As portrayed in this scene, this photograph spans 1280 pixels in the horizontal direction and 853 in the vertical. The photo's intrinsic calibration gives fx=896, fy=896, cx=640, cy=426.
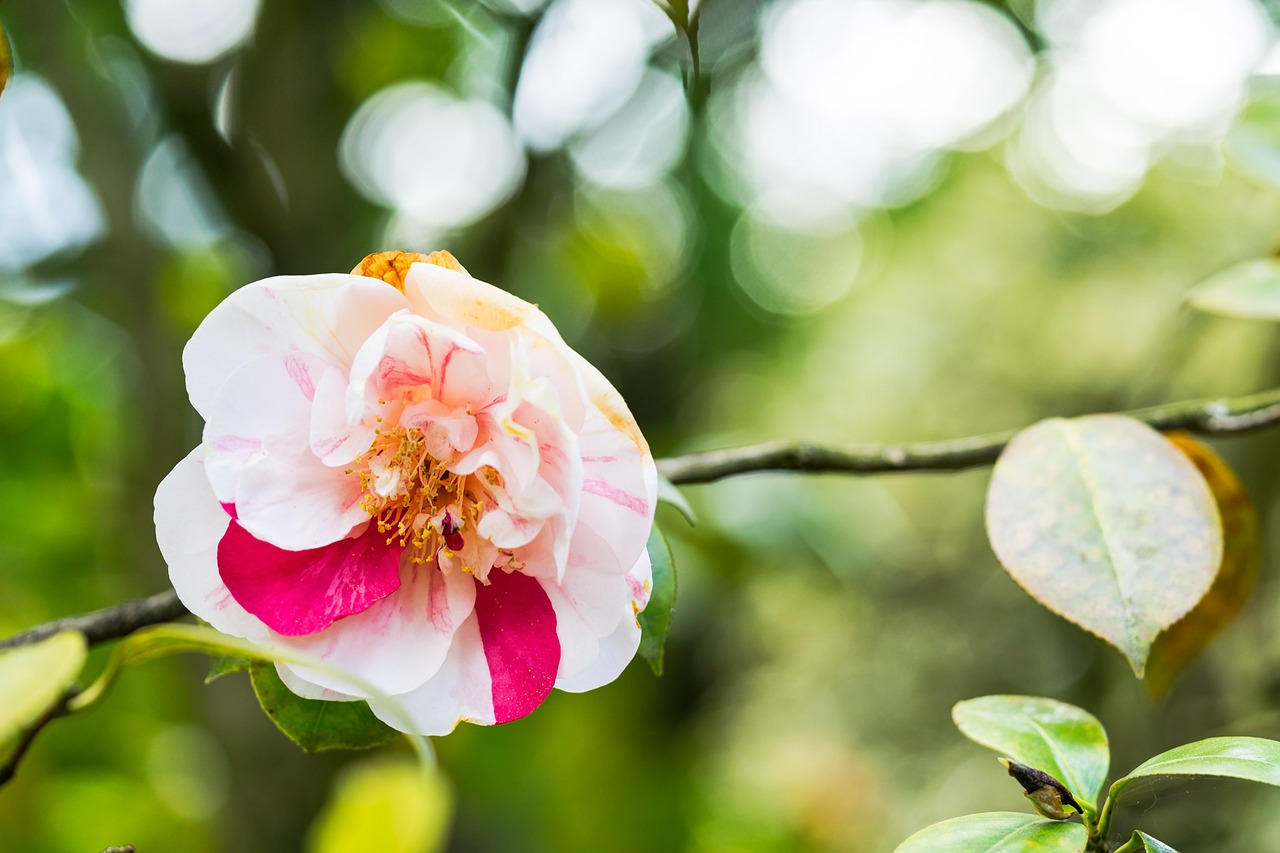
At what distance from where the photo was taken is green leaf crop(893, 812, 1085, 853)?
0.33 metres

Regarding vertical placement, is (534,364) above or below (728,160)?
above

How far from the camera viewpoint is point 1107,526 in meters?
0.45

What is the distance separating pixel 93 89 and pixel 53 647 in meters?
1.33

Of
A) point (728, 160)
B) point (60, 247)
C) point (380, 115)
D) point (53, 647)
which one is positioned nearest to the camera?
point (53, 647)

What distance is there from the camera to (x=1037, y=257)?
7.91ft

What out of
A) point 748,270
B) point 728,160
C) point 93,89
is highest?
point 93,89

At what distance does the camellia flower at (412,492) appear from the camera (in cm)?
35

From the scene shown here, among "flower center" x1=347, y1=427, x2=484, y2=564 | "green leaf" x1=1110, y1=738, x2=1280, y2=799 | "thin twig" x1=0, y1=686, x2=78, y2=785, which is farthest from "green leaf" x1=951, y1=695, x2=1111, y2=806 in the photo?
"thin twig" x1=0, y1=686, x2=78, y2=785

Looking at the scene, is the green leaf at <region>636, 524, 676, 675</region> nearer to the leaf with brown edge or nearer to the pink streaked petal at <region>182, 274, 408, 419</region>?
the pink streaked petal at <region>182, 274, 408, 419</region>

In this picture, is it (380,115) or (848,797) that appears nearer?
(380,115)

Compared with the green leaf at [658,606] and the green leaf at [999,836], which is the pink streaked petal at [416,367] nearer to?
the green leaf at [658,606]

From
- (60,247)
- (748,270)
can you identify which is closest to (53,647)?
(60,247)

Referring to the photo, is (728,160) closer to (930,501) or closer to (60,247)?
(930,501)

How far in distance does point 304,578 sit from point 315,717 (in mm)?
64
